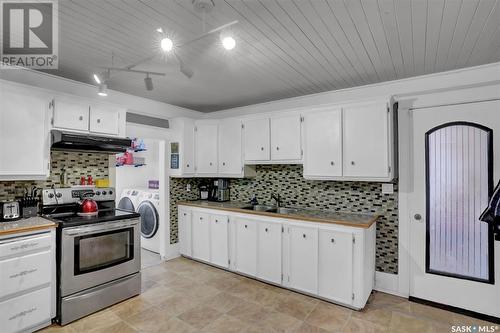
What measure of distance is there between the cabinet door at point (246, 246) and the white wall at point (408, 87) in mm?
1806

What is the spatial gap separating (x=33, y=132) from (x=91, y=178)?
911mm

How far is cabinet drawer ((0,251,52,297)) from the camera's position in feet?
6.98

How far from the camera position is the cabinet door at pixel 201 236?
3883mm

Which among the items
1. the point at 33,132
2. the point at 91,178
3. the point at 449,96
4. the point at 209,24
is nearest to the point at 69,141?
the point at 33,132

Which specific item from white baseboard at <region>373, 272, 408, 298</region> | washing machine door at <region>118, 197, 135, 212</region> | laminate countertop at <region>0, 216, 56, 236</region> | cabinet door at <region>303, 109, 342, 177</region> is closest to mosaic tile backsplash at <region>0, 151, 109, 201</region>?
laminate countertop at <region>0, 216, 56, 236</region>

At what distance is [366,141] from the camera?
2895 millimetres

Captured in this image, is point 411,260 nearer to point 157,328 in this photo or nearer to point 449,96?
point 449,96

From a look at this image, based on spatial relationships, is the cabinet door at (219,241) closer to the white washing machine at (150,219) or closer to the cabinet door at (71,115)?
the white washing machine at (150,219)

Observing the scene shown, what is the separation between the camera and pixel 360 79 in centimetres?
307

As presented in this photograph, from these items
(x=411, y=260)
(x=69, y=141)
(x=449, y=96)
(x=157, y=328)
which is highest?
(x=449, y=96)

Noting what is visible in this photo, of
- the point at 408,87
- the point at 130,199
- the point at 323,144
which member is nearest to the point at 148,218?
the point at 130,199

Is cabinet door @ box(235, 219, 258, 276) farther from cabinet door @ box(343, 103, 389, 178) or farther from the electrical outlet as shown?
the electrical outlet

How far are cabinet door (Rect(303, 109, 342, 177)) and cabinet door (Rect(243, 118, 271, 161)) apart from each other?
1.96 feet

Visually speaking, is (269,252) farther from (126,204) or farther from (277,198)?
(126,204)
